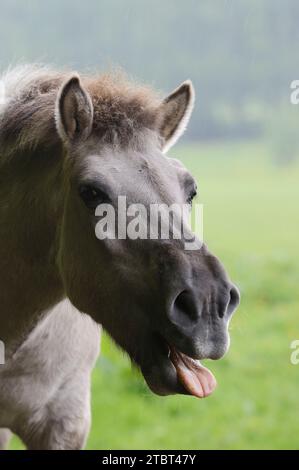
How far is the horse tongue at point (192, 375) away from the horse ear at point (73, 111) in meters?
0.85

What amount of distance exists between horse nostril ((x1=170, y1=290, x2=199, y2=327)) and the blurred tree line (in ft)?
20.5

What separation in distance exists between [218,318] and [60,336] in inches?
44.5

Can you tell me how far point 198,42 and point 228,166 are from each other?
1.65 m

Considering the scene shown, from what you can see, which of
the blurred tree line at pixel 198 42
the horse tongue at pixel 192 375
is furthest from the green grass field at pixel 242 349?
the horse tongue at pixel 192 375

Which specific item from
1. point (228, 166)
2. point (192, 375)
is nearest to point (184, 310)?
point (192, 375)

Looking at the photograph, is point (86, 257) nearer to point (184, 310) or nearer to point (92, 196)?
point (92, 196)

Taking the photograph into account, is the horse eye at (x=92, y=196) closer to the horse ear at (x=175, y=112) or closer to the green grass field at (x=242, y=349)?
the horse ear at (x=175, y=112)

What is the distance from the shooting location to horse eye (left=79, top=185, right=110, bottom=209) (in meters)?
2.69

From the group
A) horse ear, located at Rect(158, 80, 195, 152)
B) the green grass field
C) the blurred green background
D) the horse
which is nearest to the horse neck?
the horse

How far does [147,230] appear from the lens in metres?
2.62

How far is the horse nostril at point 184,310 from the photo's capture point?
242cm

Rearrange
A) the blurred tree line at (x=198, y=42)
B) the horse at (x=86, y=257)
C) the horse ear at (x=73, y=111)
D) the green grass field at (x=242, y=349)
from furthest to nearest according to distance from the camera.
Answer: the blurred tree line at (x=198, y=42) < the green grass field at (x=242, y=349) < the horse ear at (x=73, y=111) < the horse at (x=86, y=257)

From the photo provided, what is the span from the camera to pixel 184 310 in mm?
2465

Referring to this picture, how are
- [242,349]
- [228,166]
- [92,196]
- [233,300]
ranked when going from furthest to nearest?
[228,166] → [242,349] → [92,196] → [233,300]
